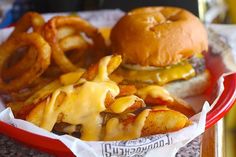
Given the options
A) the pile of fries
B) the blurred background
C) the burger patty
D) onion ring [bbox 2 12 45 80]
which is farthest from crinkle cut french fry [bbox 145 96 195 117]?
the blurred background

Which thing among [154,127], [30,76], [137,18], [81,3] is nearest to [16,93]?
[30,76]

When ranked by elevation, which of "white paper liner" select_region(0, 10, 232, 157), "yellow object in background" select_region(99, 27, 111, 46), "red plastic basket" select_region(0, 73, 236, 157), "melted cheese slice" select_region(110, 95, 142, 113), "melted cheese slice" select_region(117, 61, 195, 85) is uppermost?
"melted cheese slice" select_region(110, 95, 142, 113)

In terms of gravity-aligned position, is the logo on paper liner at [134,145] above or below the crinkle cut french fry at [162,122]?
below

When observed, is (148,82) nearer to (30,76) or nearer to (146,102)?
(146,102)

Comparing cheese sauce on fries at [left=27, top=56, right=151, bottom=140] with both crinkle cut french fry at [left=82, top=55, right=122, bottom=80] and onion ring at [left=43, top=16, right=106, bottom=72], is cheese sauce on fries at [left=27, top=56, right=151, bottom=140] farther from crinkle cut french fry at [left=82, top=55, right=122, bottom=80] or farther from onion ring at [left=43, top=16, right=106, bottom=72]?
onion ring at [left=43, top=16, right=106, bottom=72]

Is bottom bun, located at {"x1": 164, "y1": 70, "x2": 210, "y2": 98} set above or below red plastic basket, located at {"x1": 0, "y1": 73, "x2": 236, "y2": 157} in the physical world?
below

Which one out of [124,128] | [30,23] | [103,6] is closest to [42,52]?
[30,23]

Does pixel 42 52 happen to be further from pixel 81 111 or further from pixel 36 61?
pixel 81 111

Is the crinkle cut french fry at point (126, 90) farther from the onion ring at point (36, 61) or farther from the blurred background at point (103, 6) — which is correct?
the blurred background at point (103, 6)

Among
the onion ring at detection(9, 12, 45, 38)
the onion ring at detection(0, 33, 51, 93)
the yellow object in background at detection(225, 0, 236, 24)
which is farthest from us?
the yellow object in background at detection(225, 0, 236, 24)

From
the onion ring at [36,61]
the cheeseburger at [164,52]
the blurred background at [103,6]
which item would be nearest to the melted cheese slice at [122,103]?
the cheeseburger at [164,52]
